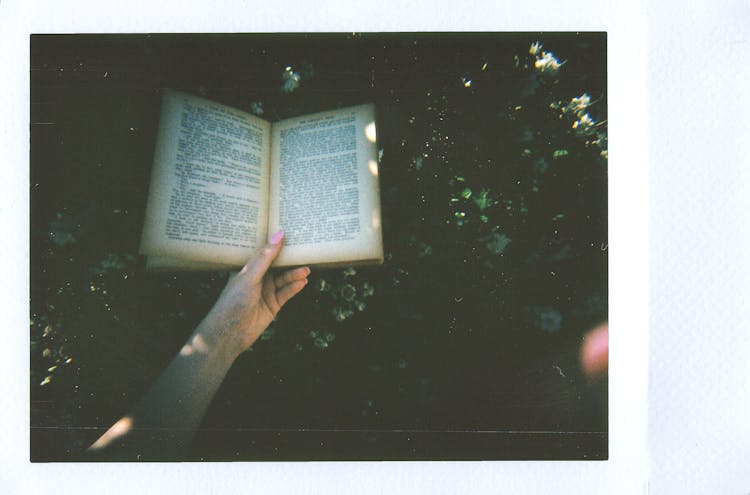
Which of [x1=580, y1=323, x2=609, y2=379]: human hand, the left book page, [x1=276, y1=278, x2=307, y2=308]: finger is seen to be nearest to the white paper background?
[x1=580, y1=323, x2=609, y2=379]: human hand

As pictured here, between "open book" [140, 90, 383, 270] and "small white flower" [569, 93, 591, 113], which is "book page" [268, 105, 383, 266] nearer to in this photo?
"open book" [140, 90, 383, 270]

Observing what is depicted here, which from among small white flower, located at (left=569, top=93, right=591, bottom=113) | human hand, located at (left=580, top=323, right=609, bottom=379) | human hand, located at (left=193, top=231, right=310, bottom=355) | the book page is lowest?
human hand, located at (left=580, top=323, right=609, bottom=379)

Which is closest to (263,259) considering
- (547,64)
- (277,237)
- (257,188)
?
(277,237)

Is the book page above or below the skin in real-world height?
above

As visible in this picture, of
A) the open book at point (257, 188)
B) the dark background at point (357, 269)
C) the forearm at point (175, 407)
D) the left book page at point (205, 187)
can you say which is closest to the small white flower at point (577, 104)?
the dark background at point (357, 269)

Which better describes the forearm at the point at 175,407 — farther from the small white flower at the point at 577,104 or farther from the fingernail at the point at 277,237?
the small white flower at the point at 577,104

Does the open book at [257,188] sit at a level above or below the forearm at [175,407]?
above

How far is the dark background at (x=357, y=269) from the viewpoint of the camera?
7.98ft

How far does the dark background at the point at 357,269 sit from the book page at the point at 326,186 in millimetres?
41

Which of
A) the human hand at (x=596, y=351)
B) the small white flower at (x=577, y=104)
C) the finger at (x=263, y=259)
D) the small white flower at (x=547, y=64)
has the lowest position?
the human hand at (x=596, y=351)

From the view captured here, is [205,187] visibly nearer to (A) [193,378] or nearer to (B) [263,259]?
(B) [263,259]

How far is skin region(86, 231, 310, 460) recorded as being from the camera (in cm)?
243
